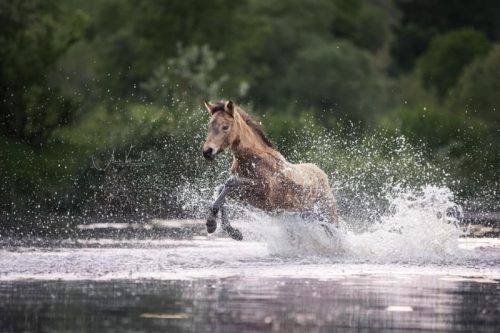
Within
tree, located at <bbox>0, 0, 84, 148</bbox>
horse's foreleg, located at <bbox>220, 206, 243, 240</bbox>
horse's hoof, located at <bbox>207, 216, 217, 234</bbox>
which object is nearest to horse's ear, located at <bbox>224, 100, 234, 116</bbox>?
horse's foreleg, located at <bbox>220, 206, 243, 240</bbox>

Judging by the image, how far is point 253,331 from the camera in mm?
11273

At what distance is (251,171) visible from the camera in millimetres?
18922

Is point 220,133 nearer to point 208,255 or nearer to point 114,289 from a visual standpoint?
point 208,255

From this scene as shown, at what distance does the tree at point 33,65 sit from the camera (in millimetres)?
30219

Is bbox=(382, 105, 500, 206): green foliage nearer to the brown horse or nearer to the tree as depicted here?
the tree

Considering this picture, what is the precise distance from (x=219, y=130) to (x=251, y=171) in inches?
30.6

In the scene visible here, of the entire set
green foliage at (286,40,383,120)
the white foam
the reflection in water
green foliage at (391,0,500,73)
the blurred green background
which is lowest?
the reflection in water

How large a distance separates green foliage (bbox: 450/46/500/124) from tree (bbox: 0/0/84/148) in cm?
1108

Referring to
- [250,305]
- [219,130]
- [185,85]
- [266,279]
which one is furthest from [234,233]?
[185,85]

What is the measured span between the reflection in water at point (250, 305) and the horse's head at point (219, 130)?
3336 mm

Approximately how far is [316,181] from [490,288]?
565cm

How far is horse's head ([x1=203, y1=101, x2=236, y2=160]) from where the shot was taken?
18208 millimetres

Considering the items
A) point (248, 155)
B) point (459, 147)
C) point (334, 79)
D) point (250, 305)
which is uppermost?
point (334, 79)

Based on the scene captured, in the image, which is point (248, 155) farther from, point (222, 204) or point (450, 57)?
point (450, 57)
